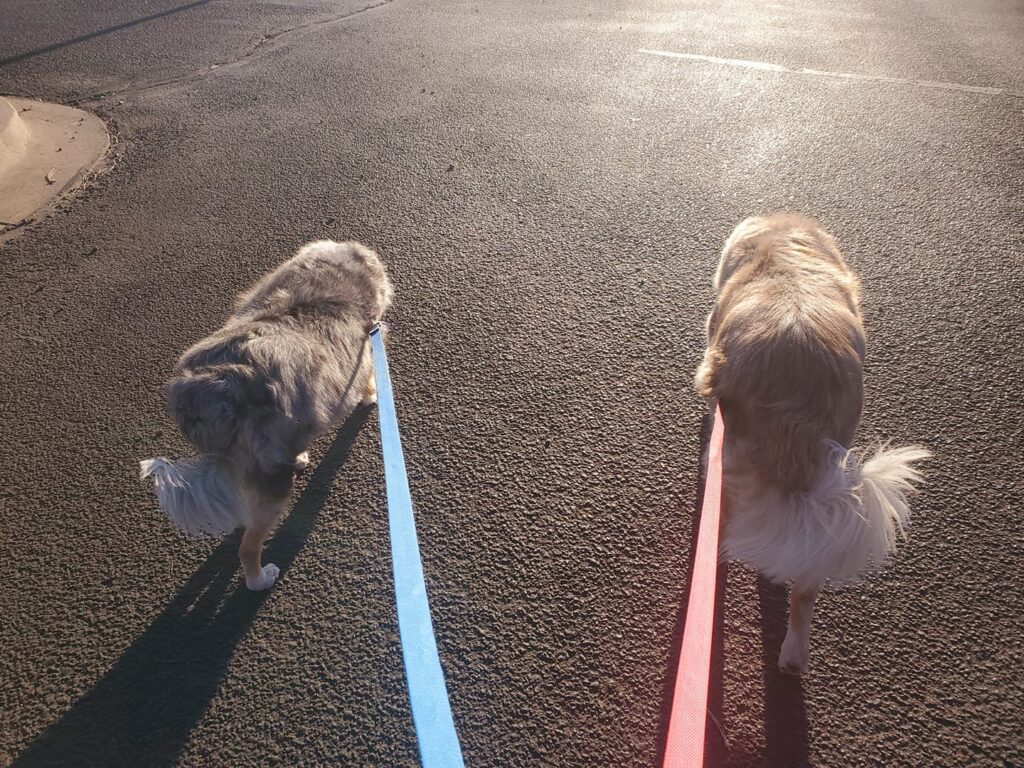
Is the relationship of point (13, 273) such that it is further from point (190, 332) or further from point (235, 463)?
point (235, 463)

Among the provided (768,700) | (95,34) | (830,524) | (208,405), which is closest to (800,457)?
(830,524)

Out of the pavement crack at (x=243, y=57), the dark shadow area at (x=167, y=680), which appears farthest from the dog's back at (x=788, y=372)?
the pavement crack at (x=243, y=57)

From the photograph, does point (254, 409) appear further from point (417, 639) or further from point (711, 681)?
point (711, 681)

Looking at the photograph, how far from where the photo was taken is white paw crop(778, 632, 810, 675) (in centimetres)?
229

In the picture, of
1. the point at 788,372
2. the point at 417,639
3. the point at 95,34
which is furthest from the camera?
the point at 95,34

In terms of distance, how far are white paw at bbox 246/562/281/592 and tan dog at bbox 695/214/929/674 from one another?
201 centimetres

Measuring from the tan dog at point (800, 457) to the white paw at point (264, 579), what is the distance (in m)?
2.01

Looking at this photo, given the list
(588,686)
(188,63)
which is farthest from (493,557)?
(188,63)

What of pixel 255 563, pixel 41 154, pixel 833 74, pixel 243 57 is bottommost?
pixel 255 563

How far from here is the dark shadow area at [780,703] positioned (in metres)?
2.14

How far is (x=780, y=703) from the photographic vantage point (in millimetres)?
2270

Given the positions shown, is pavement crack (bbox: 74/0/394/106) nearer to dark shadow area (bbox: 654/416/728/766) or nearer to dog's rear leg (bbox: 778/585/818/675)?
dark shadow area (bbox: 654/416/728/766)

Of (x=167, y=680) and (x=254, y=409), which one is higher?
(x=254, y=409)

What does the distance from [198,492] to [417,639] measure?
1121 millimetres
